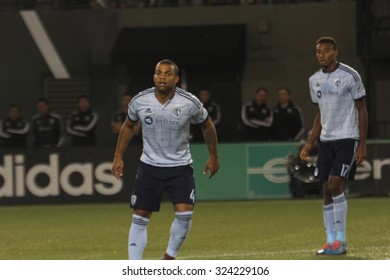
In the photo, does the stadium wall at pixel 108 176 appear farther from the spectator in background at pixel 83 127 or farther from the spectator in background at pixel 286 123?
the spectator in background at pixel 83 127

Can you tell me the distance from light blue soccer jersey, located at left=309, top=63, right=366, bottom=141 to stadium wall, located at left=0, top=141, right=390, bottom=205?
892 centimetres

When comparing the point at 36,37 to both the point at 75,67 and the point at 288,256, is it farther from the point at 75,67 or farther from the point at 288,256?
the point at 288,256

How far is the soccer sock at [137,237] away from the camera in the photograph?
39.9 feet

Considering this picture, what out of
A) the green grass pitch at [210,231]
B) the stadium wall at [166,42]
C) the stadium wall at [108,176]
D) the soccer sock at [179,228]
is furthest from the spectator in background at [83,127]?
the soccer sock at [179,228]

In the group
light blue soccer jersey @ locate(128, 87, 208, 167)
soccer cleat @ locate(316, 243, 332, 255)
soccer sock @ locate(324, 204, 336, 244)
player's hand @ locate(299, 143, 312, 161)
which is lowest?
soccer cleat @ locate(316, 243, 332, 255)

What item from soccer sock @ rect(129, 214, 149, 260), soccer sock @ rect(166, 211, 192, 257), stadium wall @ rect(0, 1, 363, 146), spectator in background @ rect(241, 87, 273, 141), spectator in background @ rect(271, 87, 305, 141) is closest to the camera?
soccer sock @ rect(129, 214, 149, 260)

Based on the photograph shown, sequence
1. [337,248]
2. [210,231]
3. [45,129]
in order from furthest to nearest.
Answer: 1. [45,129]
2. [210,231]
3. [337,248]

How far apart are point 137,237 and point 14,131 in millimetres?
12397

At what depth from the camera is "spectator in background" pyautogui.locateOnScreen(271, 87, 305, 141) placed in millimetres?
23109

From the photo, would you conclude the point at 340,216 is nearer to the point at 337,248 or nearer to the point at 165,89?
the point at 337,248

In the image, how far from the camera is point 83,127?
24016 millimetres

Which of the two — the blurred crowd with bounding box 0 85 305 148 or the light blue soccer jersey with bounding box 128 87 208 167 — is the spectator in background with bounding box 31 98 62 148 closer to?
the blurred crowd with bounding box 0 85 305 148

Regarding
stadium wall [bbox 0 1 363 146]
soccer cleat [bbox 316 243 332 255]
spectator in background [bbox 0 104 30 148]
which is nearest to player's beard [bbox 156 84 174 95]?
soccer cleat [bbox 316 243 332 255]

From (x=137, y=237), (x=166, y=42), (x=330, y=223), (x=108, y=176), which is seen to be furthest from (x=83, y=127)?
(x=137, y=237)
